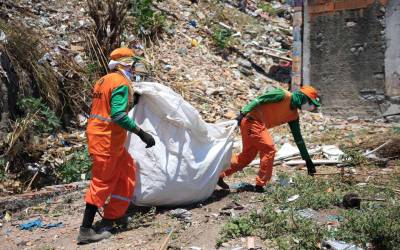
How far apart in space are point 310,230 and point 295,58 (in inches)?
286

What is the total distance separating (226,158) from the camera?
14.9 ft

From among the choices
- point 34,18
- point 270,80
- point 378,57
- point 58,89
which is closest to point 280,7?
point 270,80

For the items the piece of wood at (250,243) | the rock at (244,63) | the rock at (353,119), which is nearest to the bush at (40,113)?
the piece of wood at (250,243)

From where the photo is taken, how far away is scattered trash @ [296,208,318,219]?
3828mm

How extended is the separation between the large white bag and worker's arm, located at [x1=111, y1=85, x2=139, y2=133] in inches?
16.4

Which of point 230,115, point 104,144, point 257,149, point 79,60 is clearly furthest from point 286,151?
point 79,60

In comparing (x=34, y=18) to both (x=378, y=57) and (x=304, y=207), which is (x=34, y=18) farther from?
(x=304, y=207)

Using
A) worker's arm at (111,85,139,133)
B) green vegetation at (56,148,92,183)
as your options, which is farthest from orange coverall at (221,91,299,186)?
green vegetation at (56,148,92,183)

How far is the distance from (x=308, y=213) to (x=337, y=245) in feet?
2.70

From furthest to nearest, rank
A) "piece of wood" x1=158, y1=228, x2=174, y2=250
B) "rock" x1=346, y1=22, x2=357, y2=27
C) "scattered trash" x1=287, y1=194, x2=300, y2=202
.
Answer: "rock" x1=346, y1=22, x2=357, y2=27 < "scattered trash" x1=287, y1=194, x2=300, y2=202 < "piece of wood" x1=158, y1=228, x2=174, y2=250

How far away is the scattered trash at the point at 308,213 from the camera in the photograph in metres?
3.83

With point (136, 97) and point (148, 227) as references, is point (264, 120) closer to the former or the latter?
point (136, 97)

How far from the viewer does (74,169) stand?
6.37 m

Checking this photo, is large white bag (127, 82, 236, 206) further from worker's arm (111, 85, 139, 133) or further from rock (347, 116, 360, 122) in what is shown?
rock (347, 116, 360, 122)
